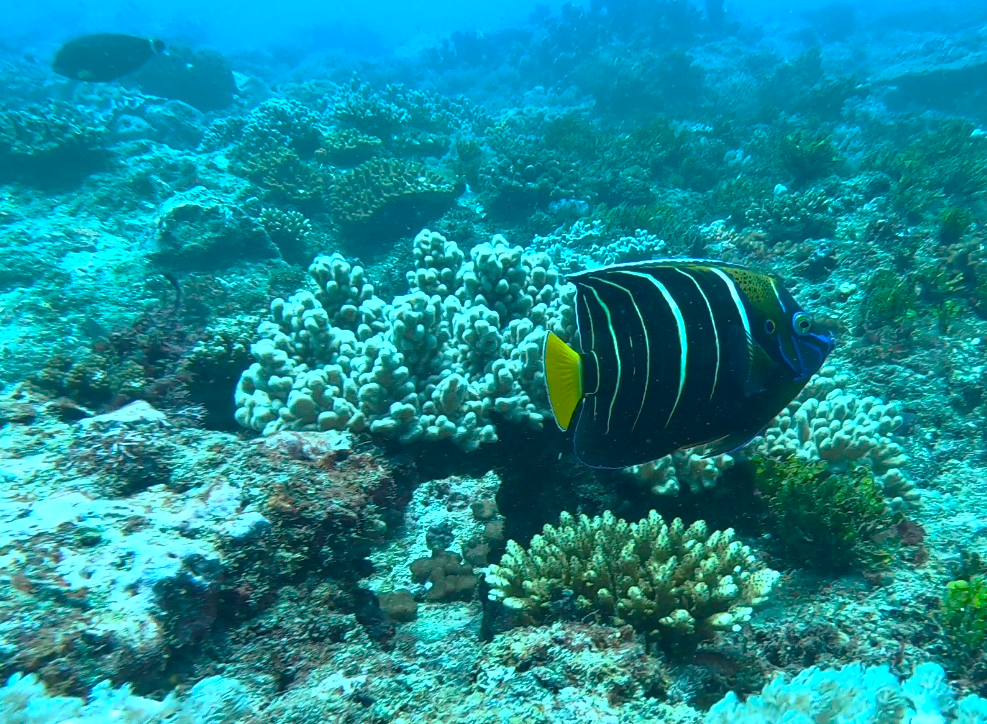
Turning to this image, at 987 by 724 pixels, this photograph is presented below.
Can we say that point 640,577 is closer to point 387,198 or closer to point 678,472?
point 678,472

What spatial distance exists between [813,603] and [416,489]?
2282mm

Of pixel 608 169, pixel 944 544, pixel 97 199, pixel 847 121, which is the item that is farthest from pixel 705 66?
pixel 944 544

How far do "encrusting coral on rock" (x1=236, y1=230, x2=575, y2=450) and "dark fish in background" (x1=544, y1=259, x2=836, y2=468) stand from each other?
1477 mm

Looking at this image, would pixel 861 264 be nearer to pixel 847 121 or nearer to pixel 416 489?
pixel 416 489

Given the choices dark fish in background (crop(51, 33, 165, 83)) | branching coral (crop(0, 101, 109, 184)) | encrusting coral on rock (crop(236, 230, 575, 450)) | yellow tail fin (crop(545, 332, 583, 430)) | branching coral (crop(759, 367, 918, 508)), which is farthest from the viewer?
dark fish in background (crop(51, 33, 165, 83))

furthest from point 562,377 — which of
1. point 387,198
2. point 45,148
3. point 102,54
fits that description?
point 102,54

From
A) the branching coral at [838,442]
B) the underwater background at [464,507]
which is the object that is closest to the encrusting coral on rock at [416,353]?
the underwater background at [464,507]

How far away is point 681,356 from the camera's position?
149 centimetres

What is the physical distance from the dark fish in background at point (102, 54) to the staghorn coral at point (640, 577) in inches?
582

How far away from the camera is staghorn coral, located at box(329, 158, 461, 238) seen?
9.30 m

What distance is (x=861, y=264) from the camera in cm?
655

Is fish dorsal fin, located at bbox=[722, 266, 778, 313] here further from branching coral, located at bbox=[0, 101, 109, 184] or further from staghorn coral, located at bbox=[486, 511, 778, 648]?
branching coral, located at bbox=[0, 101, 109, 184]

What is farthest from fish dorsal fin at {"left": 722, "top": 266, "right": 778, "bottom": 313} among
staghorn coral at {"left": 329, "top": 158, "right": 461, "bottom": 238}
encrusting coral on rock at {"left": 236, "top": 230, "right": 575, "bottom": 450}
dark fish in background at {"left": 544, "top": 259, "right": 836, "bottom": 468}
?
staghorn coral at {"left": 329, "top": 158, "right": 461, "bottom": 238}

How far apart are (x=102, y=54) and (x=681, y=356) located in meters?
15.8
